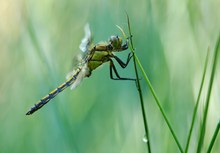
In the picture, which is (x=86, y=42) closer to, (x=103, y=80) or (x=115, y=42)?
(x=115, y=42)

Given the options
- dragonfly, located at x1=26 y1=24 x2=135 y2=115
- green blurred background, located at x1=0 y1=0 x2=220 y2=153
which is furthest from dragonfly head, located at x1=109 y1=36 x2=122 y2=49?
green blurred background, located at x1=0 y1=0 x2=220 y2=153

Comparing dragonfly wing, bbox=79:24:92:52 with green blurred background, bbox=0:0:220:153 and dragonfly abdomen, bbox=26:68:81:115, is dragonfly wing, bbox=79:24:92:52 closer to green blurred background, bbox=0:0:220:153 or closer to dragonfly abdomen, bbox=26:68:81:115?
Result: dragonfly abdomen, bbox=26:68:81:115

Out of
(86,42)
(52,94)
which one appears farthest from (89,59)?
(52,94)

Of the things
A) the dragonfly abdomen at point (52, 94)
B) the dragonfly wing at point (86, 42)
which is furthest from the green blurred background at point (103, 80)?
the dragonfly wing at point (86, 42)

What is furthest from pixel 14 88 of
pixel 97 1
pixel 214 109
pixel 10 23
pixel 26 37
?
pixel 214 109

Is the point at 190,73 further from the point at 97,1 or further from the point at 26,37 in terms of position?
the point at 26,37

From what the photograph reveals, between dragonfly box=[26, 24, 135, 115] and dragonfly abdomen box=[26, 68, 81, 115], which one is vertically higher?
dragonfly box=[26, 24, 135, 115]

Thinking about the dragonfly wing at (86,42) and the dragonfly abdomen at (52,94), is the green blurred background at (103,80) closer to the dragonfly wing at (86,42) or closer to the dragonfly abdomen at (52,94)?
Answer: the dragonfly abdomen at (52,94)
